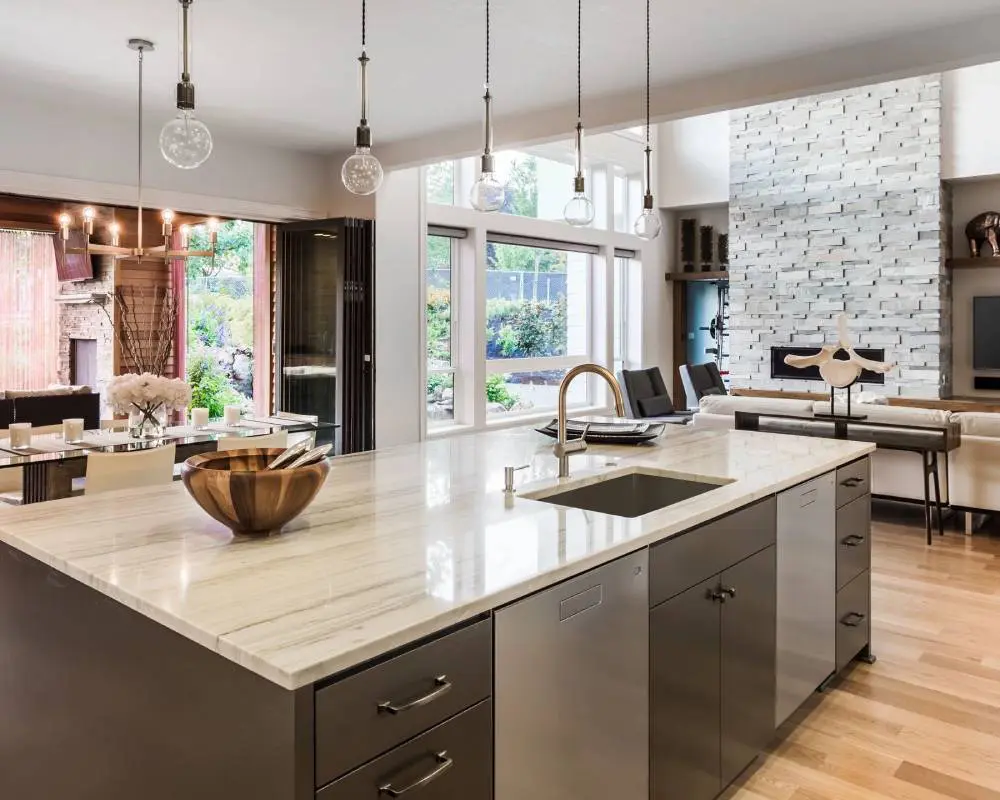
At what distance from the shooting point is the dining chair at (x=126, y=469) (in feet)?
10.5

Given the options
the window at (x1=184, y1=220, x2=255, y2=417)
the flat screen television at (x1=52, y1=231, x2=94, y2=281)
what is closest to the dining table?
the window at (x1=184, y1=220, x2=255, y2=417)

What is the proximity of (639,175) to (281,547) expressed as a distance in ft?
27.5

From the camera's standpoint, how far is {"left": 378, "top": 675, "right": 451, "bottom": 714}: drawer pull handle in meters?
1.16

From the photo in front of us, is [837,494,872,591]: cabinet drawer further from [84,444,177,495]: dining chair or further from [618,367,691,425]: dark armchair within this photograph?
[618,367,691,425]: dark armchair

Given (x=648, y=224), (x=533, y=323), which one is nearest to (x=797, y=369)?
(x=533, y=323)

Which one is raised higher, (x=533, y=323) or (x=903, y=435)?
(x=533, y=323)

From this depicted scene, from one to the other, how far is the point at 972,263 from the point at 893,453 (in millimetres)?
3697

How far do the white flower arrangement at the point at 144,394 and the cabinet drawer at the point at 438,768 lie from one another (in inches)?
128

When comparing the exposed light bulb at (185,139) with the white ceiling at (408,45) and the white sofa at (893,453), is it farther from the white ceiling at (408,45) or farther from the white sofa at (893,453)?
the white sofa at (893,453)

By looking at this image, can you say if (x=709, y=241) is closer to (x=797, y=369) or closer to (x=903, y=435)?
(x=797, y=369)

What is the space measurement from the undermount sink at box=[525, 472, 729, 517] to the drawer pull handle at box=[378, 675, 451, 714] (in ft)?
3.57

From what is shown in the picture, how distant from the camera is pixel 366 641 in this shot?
1.12 m

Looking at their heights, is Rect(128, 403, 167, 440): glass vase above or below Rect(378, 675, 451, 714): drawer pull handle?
above

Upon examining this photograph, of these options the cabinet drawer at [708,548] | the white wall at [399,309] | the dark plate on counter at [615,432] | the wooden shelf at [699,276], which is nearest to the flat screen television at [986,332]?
the wooden shelf at [699,276]
